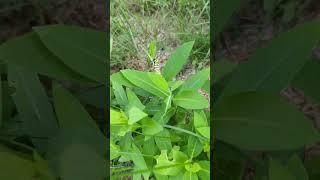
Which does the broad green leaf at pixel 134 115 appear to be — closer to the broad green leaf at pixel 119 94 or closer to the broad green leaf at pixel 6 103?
the broad green leaf at pixel 119 94

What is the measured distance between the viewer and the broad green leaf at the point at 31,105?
381mm

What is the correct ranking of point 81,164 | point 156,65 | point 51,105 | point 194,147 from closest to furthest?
point 81,164 → point 51,105 → point 194,147 → point 156,65

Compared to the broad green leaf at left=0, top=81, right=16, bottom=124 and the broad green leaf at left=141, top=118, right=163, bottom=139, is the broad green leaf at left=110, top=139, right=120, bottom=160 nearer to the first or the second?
the broad green leaf at left=141, top=118, right=163, bottom=139

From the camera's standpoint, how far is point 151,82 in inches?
22.7

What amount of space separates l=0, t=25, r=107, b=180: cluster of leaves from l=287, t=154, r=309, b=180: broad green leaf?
0.14 meters

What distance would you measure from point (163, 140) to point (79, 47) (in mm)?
209

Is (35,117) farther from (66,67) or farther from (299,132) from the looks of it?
(299,132)

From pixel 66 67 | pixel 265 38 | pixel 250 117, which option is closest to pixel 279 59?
pixel 250 117

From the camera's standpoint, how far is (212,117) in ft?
1.26

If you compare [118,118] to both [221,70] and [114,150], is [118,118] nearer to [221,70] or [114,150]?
[114,150]

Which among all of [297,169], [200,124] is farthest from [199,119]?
[297,169]

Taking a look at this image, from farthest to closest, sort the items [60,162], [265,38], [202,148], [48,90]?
[265,38] < [202,148] < [48,90] < [60,162]

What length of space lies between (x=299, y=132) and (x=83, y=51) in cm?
18

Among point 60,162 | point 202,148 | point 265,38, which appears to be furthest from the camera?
point 265,38
